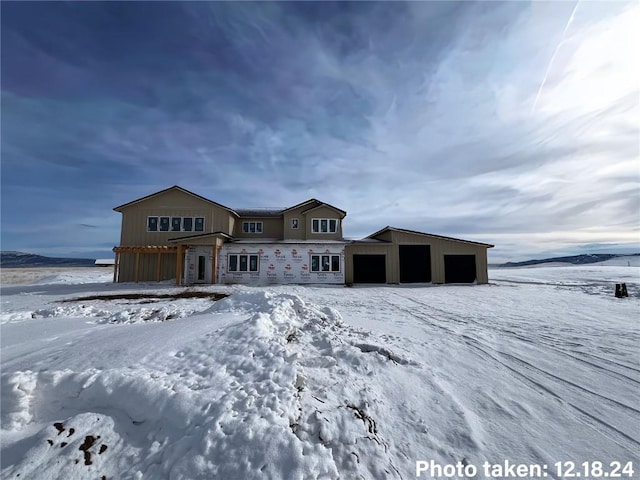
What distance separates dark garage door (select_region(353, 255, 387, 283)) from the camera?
21547 mm

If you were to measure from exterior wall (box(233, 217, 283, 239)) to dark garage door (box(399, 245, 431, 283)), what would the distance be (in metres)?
10.7

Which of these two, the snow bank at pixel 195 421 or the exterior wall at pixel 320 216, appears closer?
the snow bank at pixel 195 421

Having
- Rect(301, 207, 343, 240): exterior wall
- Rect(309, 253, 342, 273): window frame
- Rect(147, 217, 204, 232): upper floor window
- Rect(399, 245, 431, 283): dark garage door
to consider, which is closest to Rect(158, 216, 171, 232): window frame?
Rect(147, 217, 204, 232): upper floor window

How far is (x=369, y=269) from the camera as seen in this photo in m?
21.6

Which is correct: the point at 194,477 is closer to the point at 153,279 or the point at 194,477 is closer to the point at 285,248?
the point at 285,248

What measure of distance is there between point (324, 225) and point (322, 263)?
3.66 meters

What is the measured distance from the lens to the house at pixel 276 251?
2056 cm

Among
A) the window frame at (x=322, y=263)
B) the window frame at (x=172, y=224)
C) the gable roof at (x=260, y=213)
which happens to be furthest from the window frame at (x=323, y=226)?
the window frame at (x=172, y=224)

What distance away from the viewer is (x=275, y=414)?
3.02 metres

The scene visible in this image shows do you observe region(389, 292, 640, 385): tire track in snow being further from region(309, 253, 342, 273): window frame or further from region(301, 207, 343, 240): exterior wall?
region(301, 207, 343, 240): exterior wall

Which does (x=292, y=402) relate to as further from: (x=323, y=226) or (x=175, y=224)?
(x=175, y=224)

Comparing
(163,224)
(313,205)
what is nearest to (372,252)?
(313,205)

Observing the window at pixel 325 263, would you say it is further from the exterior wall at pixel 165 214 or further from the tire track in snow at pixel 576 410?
the tire track in snow at pixel 576 410

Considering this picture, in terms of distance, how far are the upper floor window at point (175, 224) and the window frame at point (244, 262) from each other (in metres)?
4.04
